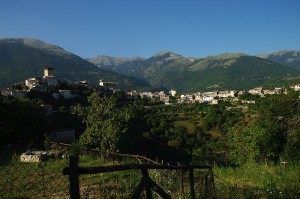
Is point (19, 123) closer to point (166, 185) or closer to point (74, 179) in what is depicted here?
point (166, 185)

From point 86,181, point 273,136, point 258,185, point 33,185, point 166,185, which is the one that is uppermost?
point 33,185

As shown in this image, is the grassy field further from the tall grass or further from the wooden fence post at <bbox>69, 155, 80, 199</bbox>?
the wooden fence post at <bbox>69, 155, 80, 199</bbox>

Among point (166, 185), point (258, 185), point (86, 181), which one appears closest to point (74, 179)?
point (166, 185)

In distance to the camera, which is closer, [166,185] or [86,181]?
[166,185]

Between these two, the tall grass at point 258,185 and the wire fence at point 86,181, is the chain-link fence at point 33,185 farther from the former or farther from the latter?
the tall grass at point 258,185

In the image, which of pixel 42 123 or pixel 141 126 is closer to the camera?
pixel 42 123

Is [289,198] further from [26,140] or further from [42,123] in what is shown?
[42,123]

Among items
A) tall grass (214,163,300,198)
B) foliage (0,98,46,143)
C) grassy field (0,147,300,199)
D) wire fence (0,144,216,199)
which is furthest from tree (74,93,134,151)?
tall grass (214,163,300,198)

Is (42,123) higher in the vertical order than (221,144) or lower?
higher

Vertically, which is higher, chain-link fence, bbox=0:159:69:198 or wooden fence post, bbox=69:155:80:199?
wooden fence post, bbox=69:155:80:199

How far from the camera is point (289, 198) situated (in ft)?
19.1

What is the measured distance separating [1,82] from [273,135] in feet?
427

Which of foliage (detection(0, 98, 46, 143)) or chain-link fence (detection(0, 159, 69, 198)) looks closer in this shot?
chain-link fence (detection(0, 159, 69, 198))

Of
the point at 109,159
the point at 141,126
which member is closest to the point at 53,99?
the point at 141,126
